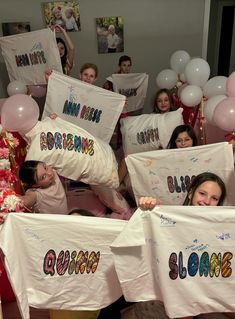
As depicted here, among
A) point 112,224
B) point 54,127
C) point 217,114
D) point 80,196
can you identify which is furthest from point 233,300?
point 80,196

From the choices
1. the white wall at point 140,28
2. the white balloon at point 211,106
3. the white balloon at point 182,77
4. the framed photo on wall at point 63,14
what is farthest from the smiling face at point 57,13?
the white balloon at point 211,106

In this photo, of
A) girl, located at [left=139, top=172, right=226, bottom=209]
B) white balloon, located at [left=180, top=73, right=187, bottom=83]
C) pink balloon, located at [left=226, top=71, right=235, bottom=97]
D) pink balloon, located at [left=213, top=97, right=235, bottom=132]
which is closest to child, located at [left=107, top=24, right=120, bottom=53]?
white balloon, located at [left=180, top=73, right=187, bottom=83]

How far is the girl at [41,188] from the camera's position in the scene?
6.13ft

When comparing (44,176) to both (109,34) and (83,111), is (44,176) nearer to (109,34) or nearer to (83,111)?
(83,111)

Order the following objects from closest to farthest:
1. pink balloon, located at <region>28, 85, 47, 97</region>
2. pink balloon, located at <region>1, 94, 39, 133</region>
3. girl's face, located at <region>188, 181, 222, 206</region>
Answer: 1. girl's face, located at <region>188, 181, 222, 206</region>
2. pink balloon, located at <region>1, 94, 39, 133</region>
3. pink balloon, located at <region>28, 85, 47, 97</region>

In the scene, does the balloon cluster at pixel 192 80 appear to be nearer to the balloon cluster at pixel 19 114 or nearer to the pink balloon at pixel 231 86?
the pink balloon at pixel 231 86

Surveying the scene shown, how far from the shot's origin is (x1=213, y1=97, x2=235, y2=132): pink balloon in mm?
2109

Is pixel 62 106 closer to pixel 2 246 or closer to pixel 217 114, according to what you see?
pixel 217 114

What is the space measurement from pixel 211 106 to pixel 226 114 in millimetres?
355

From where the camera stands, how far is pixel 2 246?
4.24 feet

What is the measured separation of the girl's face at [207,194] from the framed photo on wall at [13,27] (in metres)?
2.79

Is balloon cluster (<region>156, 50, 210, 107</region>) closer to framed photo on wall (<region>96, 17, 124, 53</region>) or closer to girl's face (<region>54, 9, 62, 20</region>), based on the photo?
framed photo on wall (<region>96, 17, 124, 53</region>)

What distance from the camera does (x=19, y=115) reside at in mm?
1921

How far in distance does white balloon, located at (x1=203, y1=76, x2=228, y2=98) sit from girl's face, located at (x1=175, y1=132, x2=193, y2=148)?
477mm
